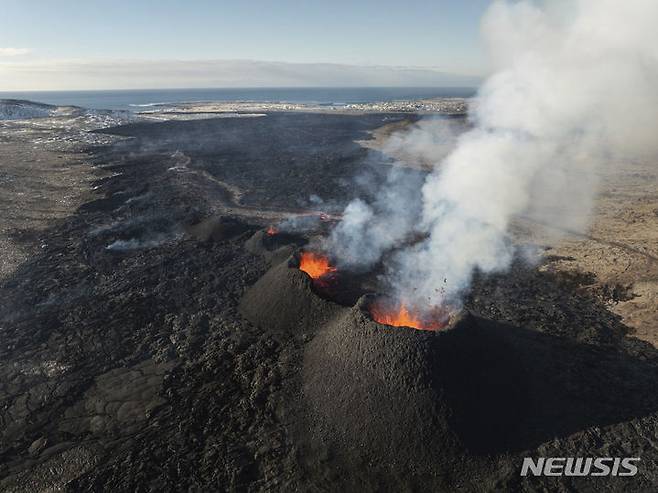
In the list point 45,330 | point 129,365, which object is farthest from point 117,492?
point 45,330

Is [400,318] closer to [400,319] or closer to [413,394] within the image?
[400,319]

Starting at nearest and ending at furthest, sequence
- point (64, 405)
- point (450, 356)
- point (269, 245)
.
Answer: point (450, 356) → point (64, 405) → point (269, 245)

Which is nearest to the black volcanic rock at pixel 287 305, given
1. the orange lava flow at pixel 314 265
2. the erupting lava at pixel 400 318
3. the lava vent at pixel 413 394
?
the orange lava flow at pixel 314 265

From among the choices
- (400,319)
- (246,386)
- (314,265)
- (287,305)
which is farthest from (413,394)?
(314,265)

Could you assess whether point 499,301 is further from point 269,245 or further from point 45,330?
point 45,330

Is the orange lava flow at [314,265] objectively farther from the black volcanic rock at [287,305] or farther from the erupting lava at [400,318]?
the erupting lava at [400,318]

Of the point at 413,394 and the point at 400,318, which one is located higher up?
the point at 400,318
